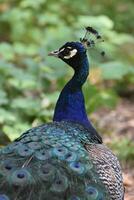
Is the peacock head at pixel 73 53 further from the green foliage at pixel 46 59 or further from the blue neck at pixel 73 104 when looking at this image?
the green foliage at pixel 46 59

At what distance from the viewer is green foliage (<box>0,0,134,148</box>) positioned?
604cm

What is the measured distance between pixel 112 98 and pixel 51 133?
8.91ft

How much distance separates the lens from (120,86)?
8.06 metres

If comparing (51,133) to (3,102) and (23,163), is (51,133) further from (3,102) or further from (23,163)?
(3,102)

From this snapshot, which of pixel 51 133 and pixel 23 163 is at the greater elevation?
pixel 51 133

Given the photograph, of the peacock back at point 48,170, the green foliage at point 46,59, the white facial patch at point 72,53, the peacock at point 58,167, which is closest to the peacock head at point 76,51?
the white facial patch at point 72,53

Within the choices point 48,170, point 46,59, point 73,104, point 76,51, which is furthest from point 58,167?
point 46,59

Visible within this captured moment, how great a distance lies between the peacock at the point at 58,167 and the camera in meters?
3.40

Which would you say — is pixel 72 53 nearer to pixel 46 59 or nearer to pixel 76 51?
pixel 76 51

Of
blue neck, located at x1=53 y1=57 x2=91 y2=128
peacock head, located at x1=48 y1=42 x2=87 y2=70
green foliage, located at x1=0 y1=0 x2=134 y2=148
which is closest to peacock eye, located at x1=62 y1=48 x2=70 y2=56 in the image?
peacock head, located at x1=48 y1=42 x2=87 y2=70

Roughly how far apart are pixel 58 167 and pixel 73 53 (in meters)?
1.24

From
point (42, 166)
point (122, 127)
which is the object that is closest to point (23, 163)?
point (42, 166)

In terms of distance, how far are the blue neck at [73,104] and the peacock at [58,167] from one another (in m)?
0.22

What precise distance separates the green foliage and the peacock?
1.60 m
